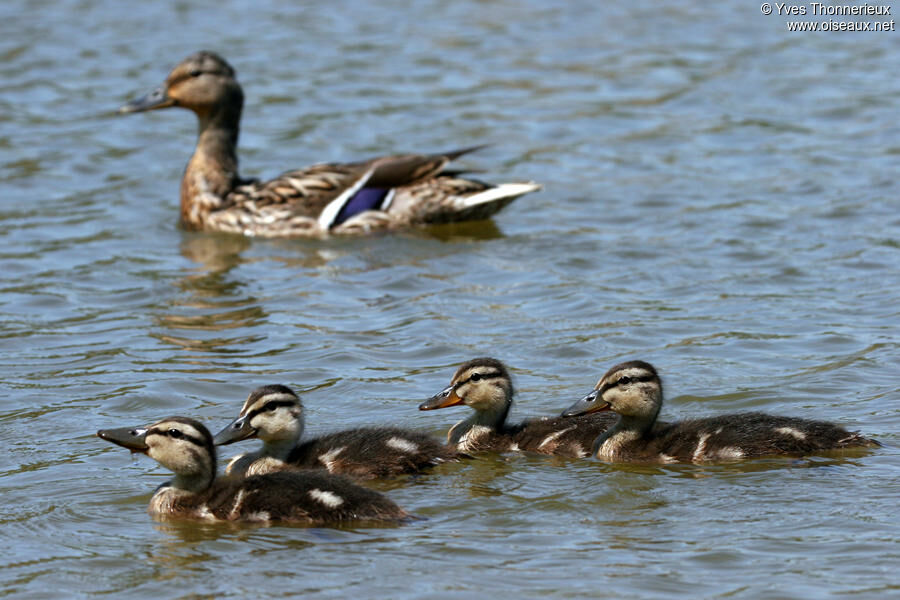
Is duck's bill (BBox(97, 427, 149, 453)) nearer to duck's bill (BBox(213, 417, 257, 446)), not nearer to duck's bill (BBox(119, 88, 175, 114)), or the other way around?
duck's bill (BBox(213, 417, 257, 446))

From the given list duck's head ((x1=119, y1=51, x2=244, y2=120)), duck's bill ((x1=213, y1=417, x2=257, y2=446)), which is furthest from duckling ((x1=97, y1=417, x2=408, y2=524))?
duck's head ((x1=119, y1=51, x2=244, y2=120))

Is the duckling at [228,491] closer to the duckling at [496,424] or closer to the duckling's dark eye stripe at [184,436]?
the duckling's dark eye stripe at [184,436]

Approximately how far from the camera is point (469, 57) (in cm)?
1919

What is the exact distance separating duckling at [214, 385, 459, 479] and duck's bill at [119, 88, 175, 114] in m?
6.43

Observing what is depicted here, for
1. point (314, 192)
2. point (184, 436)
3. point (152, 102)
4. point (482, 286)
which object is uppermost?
point (152, 102)

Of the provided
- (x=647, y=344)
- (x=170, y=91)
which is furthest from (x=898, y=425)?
(x=170, y=91)

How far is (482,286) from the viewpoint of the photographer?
11.6m

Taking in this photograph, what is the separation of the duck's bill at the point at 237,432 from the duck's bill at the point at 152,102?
6573 millimetres

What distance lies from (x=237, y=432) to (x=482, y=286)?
4.10 meters

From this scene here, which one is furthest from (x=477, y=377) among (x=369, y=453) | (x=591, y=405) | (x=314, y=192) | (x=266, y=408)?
(x=314, y=192)

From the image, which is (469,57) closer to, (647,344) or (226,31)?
(226,31)

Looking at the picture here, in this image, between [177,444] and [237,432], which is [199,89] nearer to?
[237,432]

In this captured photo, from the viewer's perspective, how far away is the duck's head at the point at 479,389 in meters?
8.25

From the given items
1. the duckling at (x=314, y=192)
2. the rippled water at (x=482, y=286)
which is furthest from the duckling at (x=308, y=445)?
the duckling at (x=314, y=192)
